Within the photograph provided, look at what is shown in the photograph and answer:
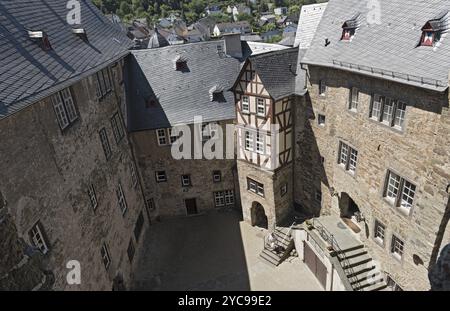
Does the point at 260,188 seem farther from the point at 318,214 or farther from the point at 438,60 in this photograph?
the point at 438,60

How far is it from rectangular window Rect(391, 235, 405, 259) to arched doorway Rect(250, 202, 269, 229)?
951 cm

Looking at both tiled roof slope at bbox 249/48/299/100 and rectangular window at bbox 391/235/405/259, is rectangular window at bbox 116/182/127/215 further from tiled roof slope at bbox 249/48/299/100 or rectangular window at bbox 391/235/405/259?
rectangular window at bbox 391/235/405/259

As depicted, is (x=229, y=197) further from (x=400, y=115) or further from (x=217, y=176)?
(x=400, y=115)

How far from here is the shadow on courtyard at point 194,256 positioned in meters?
20.2

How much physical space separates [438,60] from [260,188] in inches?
515

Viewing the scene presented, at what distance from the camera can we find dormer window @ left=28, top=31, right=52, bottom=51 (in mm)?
14202

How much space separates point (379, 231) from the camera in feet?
57.3

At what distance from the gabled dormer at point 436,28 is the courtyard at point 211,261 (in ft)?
47.7

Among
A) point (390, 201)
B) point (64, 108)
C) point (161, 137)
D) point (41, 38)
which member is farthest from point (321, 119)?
point (41, 38)

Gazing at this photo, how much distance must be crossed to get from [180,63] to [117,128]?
6.85m

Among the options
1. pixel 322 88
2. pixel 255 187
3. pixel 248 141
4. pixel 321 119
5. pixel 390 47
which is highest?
pixel 390 47

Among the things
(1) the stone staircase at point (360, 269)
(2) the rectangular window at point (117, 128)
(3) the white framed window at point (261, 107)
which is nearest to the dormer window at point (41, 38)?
(2) the rectangular window at point (117, 128)

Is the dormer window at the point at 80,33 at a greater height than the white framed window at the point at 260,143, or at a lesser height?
greater

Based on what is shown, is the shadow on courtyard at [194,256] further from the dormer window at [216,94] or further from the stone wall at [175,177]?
the dormer window at [216,94]
